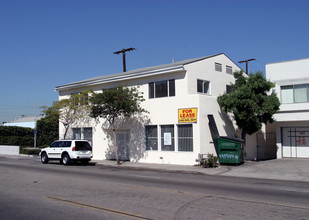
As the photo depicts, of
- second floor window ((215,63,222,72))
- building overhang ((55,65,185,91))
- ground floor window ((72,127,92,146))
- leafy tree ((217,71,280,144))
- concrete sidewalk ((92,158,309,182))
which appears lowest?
concrete sidewalk ((92,158,309,182))

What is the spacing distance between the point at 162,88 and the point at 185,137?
3778 mm

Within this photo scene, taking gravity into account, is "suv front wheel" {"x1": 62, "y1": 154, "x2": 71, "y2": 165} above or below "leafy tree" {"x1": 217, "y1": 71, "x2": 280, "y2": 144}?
below

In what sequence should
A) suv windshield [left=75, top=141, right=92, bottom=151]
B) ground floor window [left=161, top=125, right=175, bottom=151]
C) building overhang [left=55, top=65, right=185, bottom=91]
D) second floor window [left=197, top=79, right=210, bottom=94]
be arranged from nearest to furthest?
1. building overhang [left=55, top=65, right=185, bottom=91]
2. ground floor window [left=161, top=125, right=175, bottom=151]
3. suv windshield [left=75, top=141, right=92, bottom=151]
4. second floor window [left=197, top=79, right=210, bottom=94]

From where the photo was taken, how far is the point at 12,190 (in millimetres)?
10719

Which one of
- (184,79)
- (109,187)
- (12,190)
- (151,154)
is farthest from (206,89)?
(12,190)

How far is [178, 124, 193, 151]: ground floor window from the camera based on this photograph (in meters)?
20.6

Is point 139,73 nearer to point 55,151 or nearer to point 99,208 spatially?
point 55,151

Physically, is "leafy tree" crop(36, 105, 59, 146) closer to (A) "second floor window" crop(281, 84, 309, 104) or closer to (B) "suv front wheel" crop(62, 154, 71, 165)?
(B) "suv front wheel" crop(62, 154, 71, 165)

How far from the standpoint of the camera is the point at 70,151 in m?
21.8

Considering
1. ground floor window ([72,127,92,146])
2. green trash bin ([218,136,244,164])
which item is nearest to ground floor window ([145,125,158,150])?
green trash bin ([218,136,244,164])

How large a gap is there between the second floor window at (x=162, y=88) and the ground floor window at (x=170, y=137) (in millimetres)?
2147

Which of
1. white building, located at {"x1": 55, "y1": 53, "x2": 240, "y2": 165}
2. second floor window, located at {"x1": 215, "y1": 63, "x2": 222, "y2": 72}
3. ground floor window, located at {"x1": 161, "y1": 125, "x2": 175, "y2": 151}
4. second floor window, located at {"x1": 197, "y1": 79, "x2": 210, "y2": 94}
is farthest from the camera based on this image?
second floor window, located at {"x1": 215, "y1": 63, "x2": 222, "y2": 72}

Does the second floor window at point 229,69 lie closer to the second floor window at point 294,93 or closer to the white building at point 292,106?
the white building at point 292,106

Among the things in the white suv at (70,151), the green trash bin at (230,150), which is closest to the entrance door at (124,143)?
the white suv at (70,151)
